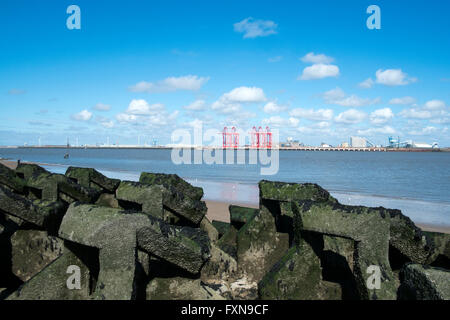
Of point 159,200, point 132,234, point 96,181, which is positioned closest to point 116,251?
point 132,234

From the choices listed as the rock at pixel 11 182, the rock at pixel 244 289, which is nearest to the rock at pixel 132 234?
the rock at pixel 244 289

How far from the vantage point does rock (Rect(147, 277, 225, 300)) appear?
11.1 feet

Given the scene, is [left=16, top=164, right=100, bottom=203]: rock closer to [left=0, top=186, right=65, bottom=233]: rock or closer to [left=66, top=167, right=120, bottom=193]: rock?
[left=66, top=167, right=120, bottom=193]: rock

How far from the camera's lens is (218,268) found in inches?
181

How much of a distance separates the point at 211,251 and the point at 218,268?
576 mm

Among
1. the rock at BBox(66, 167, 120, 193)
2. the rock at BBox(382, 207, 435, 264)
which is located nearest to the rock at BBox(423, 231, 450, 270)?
the rock at BBox(382, 207, 435, 264)

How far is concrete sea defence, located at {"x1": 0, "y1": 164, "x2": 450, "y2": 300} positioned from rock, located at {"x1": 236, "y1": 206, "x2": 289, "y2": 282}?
14 millimetres

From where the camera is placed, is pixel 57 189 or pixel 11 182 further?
pixel 11 182

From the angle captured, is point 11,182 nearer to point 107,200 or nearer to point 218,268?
point 107,200

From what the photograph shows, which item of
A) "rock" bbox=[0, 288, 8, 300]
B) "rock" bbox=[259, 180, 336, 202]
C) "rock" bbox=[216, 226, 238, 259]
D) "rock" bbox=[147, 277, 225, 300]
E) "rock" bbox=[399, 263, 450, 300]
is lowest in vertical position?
"rock" bbox=[0, 288, 8, 300]

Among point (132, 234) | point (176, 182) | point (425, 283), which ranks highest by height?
point (176, 182)
